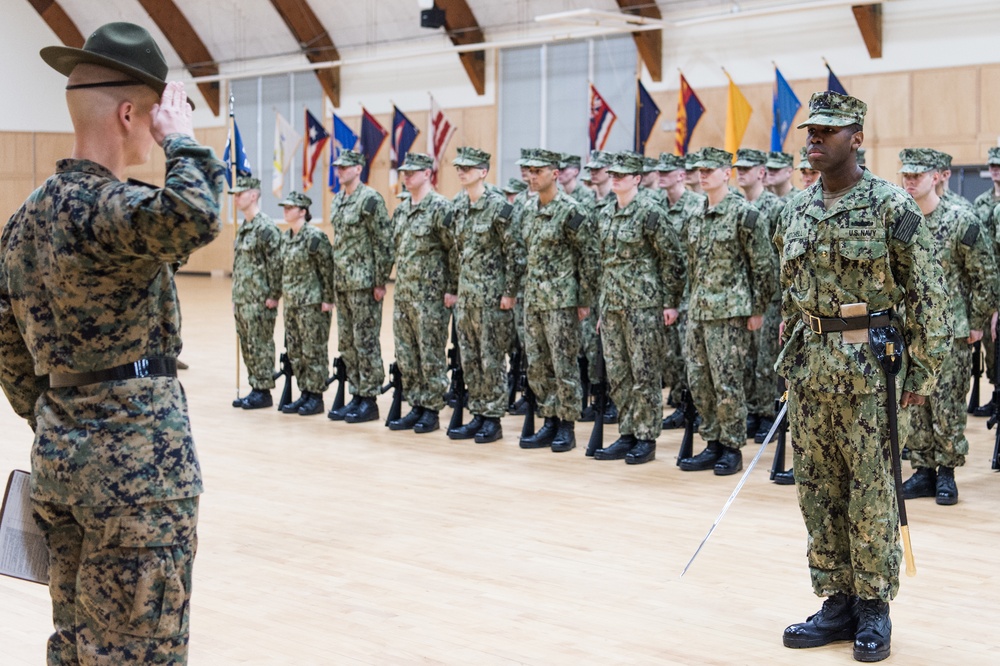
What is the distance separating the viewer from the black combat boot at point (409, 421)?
757cm

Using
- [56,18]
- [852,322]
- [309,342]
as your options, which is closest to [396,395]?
[309,342]

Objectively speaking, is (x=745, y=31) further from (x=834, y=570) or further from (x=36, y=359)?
(x=36, y=359)

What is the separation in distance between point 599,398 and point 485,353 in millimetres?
738

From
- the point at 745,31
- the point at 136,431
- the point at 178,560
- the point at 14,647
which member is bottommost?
the point at 14,647

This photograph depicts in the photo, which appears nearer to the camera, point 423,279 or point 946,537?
point 946,537

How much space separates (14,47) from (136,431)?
21513mm

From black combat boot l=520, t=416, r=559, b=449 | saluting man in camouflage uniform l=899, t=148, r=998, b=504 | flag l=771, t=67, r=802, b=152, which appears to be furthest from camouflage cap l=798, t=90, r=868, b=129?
flag l=771, t=67, r=802, b=152

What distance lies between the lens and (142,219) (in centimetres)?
211

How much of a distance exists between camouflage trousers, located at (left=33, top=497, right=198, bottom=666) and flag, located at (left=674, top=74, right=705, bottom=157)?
11758 mm

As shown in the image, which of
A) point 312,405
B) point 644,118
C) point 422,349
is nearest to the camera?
point 422,349

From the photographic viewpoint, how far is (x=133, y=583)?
2.26 metres

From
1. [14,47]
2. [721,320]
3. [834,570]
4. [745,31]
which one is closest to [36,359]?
[834,570]

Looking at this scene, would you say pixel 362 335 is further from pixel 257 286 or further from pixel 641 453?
pixel 641 453

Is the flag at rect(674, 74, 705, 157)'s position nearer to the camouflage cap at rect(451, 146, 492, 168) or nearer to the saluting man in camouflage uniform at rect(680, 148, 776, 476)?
the camouflage cap at rect(451, 146, 492, 168)
